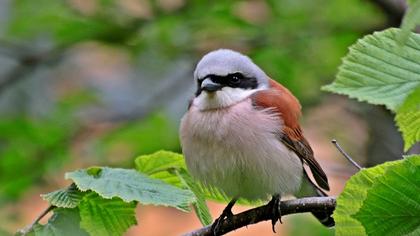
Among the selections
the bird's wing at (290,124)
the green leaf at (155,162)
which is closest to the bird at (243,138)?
the bird's wing at (290,124)

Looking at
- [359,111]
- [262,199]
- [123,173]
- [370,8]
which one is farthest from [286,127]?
[370,8]

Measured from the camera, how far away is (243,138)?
3.55 m

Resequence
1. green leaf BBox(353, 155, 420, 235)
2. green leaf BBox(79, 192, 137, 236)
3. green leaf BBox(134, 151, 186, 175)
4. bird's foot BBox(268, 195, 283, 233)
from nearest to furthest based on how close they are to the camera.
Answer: green leaf BBox(353, 155, 420, 235) → green leaf BBox(79, 192, 137, 236) → green leaf BBox(134, 151, 186, 175) → bird's foot BBox(268, 195, 283, 233)

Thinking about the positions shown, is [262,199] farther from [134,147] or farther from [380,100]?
[134,147]

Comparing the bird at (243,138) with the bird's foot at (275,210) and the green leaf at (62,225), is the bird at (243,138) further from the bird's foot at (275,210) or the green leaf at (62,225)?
the green leaf at (62,225)

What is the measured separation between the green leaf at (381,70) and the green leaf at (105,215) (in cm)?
83

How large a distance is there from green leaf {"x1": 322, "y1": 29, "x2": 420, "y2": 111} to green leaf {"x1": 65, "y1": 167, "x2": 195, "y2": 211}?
62 centimetres

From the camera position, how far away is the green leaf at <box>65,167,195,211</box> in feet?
9.33

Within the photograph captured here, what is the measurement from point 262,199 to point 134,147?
2.40 metres

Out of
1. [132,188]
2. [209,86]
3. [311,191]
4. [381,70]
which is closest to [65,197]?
[132,188]

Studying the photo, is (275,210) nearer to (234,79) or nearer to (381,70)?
(234,79)

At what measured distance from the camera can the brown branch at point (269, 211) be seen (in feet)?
9.21

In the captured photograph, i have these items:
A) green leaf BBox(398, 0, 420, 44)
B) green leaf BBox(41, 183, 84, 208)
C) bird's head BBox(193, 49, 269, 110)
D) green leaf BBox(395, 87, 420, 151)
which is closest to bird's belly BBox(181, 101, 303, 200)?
bird's head BBox(193, 49, 269, 110)

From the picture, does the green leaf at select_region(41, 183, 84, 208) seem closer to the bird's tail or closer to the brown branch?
the brown branch
